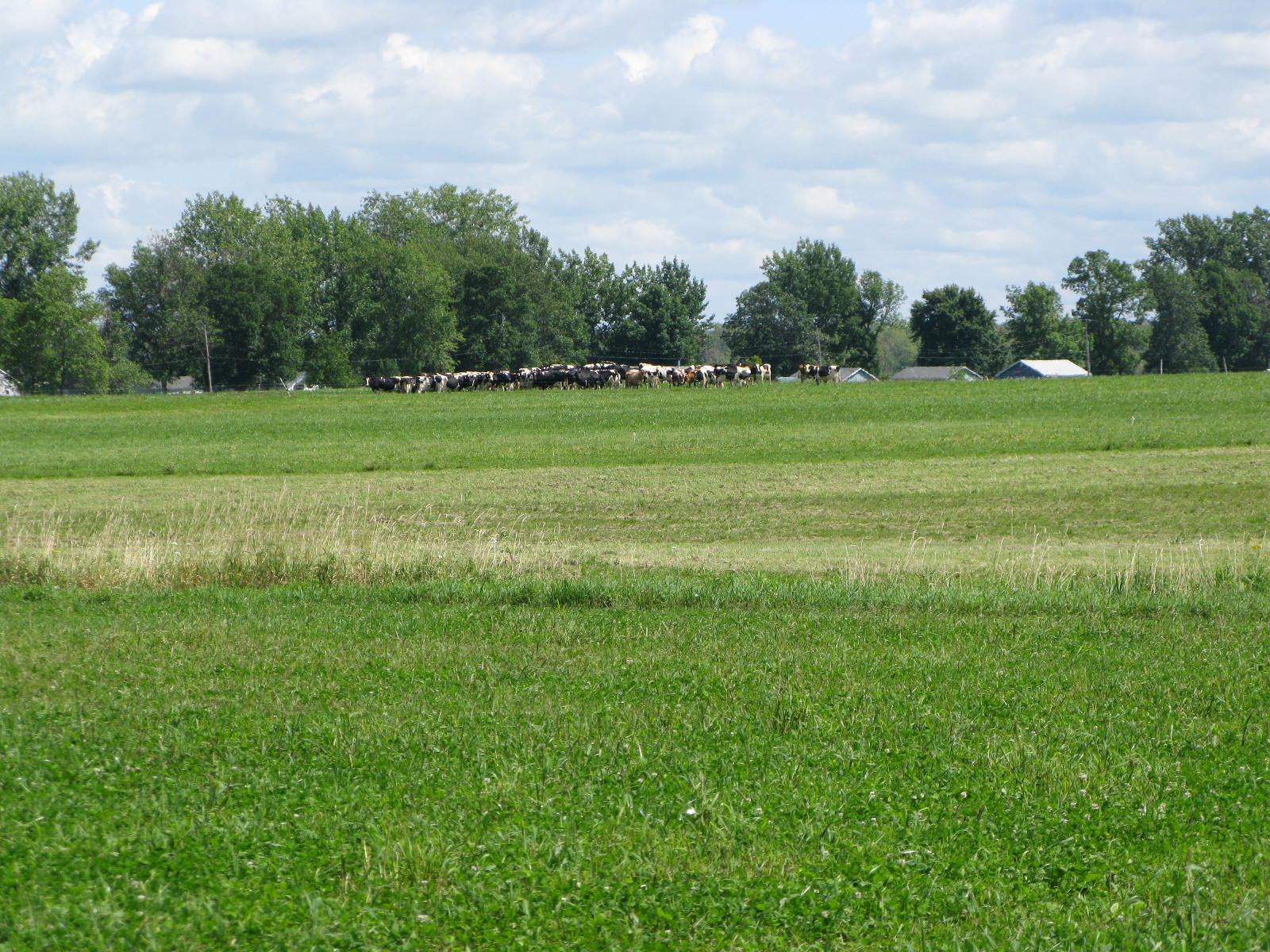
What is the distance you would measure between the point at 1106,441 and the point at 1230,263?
112 meters

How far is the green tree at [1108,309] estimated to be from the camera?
12731cm

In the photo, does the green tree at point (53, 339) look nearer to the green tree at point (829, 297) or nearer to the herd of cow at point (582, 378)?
the herd of cow at point (582, 378)

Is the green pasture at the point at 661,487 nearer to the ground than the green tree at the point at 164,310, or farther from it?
nearer to the ground

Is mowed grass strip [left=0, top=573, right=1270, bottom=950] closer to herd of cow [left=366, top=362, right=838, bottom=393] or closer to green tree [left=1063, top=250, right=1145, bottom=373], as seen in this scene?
herd of cow [left=366, top=362, right=838, bottom=393]

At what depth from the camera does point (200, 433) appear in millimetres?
50312

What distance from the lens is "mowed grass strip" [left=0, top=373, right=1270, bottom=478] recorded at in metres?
39.7

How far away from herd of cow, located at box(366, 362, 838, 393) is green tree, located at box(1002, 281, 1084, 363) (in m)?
50.7

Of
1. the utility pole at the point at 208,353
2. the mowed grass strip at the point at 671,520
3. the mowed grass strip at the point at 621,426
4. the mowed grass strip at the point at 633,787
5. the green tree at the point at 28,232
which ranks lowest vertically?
the mowed grass strip at the point at 671,520

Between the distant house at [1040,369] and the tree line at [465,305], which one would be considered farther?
the distant house at [1040,369]

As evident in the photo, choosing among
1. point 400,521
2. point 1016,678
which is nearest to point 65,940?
point 1016,678

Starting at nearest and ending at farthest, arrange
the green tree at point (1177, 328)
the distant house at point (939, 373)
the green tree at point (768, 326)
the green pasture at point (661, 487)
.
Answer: the green pasture at point (661, 487)
the distant house at point (939, 373)
the green tree at point (1177, 328)
the green tree at point (768, 326)

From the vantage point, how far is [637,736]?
8.78 m

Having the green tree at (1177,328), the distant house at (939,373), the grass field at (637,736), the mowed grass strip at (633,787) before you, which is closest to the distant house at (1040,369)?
the distant house at (939,373)

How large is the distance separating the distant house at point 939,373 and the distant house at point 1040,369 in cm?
310
